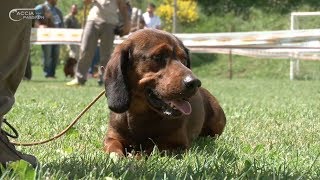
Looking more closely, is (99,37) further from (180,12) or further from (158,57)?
(180,12)

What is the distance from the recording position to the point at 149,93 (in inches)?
145

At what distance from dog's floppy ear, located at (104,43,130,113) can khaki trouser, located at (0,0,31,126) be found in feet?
2.91

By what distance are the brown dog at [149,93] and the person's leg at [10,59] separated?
91 cm

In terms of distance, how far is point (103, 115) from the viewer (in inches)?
236

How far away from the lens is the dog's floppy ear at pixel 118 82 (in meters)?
3.71

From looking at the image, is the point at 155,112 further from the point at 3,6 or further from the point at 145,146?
the point at 3,6

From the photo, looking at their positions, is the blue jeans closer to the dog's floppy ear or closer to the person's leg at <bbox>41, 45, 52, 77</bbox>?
the person's leg at <bbox>41, 45, 52, 77</bbox>

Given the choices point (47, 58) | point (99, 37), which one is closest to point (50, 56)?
point (47, 58)

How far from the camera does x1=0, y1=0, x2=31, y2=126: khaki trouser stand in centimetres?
272

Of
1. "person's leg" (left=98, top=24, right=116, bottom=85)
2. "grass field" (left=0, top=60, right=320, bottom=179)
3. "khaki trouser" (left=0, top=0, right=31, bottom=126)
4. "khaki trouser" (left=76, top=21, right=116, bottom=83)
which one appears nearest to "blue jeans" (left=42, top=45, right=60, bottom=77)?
"khaki trouser" (left=76, top=21, right=116, bottom=83)

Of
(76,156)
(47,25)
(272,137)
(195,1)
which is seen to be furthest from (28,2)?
(195,1)

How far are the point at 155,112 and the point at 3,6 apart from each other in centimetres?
138

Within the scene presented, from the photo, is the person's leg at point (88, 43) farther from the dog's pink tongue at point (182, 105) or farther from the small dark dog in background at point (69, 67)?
the dog's pink tongue at point (182, 105)

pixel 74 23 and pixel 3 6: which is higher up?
pixel 3 6
